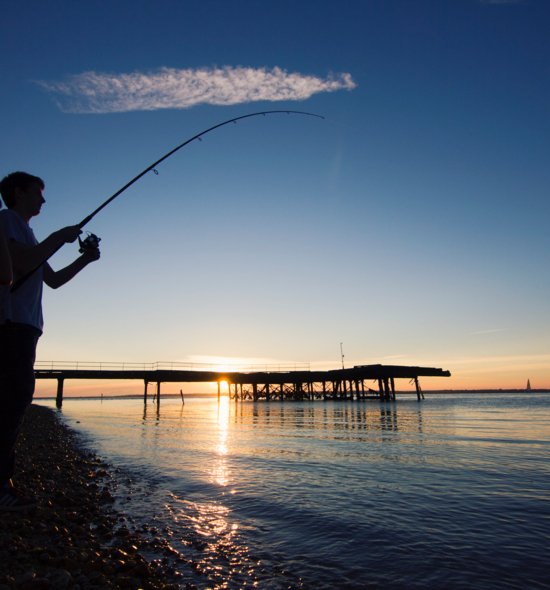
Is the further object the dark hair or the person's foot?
the dark hair

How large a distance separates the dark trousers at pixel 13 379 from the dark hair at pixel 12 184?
1.43 metres

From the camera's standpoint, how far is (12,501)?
4094 mm

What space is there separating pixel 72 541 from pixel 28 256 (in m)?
3.52

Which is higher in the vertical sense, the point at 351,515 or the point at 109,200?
the point at 109,200

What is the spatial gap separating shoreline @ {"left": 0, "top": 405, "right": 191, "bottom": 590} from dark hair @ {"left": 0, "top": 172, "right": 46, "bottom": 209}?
3.57 meters

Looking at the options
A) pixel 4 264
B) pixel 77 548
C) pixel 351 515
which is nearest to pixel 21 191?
pixel 4 264

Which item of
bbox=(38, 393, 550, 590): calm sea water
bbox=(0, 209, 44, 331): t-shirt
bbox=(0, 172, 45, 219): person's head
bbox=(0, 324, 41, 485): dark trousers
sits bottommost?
bbox=(38, 393, 550, 590): calm sea water

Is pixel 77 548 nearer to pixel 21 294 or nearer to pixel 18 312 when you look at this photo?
pixel 18 312

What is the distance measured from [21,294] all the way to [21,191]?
1158 mm

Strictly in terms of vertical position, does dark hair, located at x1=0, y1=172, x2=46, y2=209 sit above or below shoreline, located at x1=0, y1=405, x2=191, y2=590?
above

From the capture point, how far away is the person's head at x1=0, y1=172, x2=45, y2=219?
427cm

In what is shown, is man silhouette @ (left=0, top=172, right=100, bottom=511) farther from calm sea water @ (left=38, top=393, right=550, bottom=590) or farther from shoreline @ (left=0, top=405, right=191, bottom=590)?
calm sea water @ (left=38, top=393, right=550, bottom=590)

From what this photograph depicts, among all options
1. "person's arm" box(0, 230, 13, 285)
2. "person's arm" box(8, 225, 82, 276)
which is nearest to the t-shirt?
"person's arm" box(8, 225, 82, 276)

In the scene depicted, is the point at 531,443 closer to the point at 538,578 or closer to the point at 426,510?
the point at 426,510
